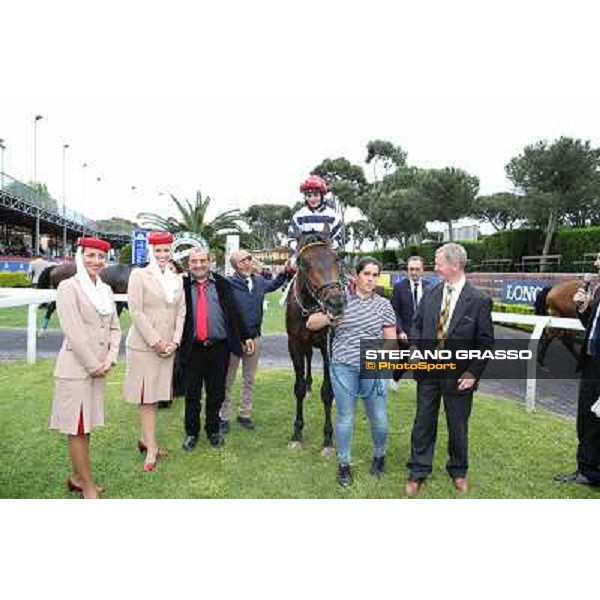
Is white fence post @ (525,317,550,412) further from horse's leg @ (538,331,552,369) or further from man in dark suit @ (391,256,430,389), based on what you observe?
horse's leg @ (538,331,552,369)

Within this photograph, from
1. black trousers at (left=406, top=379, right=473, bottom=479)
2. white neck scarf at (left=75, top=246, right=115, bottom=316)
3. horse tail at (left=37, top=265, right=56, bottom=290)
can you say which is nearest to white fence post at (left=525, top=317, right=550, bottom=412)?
black trousers at (left=406, top=379, right=473, bottom=479)

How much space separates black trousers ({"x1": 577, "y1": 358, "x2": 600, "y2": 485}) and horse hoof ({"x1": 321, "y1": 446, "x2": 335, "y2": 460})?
1.88 metres

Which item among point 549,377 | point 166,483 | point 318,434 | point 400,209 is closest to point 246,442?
point 318,434

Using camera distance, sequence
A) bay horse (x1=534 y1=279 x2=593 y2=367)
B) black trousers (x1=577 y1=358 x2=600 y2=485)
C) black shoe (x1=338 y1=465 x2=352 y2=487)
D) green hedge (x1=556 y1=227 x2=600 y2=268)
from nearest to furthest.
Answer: black shoe (x1=338 y1=465 x2=352 y2=487) → black trousers (x1=577 y1=358 x2=600 y2=485) → bay horse (x1=534 y1=279 x2=593 y2=367) → green hedge (x1=556 y1=227 x2=600 y2=268)

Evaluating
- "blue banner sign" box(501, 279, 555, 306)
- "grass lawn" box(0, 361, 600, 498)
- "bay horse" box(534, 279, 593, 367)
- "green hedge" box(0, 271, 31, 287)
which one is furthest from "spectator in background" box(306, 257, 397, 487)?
"green hedge" box(0, 271, 31, 287)

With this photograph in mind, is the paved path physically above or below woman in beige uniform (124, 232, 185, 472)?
below

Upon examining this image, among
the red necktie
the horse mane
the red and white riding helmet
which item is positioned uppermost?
the red and white riding helmet

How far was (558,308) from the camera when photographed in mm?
8047

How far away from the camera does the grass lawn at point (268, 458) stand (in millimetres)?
3523

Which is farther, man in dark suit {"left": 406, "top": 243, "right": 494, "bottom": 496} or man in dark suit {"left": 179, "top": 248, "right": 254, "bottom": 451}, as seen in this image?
man in dark suit {"left": 179, "top": 248, "right": 254, "bottom": 451}

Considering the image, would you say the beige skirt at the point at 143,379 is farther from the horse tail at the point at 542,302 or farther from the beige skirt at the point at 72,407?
the horse tail at the point at 542,302

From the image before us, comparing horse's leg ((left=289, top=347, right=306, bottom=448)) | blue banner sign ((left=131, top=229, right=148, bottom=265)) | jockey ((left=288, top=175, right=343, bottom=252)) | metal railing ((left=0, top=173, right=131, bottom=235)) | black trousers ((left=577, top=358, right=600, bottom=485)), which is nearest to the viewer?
black trousers ((left=577, top=358, right=600, bottom=485))

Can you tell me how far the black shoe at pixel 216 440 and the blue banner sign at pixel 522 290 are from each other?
30.1ft

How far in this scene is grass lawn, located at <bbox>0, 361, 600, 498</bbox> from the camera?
352 centimetres
